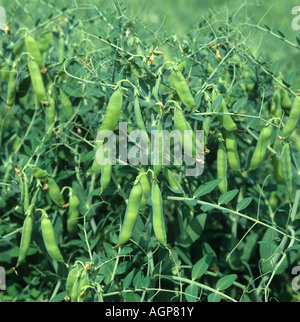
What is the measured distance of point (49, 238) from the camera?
1.42 metres

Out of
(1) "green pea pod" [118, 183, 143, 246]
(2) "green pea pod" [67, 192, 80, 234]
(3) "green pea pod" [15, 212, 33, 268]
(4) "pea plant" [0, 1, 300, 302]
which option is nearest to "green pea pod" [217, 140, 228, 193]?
(4) "pea plant" [0, 1, 300, 302]

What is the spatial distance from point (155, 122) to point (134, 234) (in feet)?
1.12

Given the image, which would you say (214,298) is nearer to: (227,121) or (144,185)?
(144,185)

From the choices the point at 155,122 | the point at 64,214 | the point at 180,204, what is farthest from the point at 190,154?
the point at 64,214

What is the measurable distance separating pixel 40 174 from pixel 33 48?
47cm

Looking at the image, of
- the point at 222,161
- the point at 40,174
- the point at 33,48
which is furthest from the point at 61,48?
the point at 222,161

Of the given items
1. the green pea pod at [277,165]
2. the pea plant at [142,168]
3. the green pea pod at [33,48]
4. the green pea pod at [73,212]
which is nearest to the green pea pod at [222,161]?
the pea plant at [142,168]

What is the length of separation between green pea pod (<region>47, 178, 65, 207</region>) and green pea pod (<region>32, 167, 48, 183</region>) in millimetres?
15

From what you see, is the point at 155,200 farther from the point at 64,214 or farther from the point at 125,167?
the point at 64,214

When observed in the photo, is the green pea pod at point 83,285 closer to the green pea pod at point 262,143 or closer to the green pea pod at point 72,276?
the green pea pod at point 72,276

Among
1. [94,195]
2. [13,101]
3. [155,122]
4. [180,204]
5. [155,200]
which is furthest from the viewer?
[13,101]

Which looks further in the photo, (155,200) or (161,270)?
(161,270)

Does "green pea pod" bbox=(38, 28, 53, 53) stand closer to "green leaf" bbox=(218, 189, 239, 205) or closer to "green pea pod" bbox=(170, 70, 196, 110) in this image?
"green pea pod" bbox=(170, 70, 196, 110)
